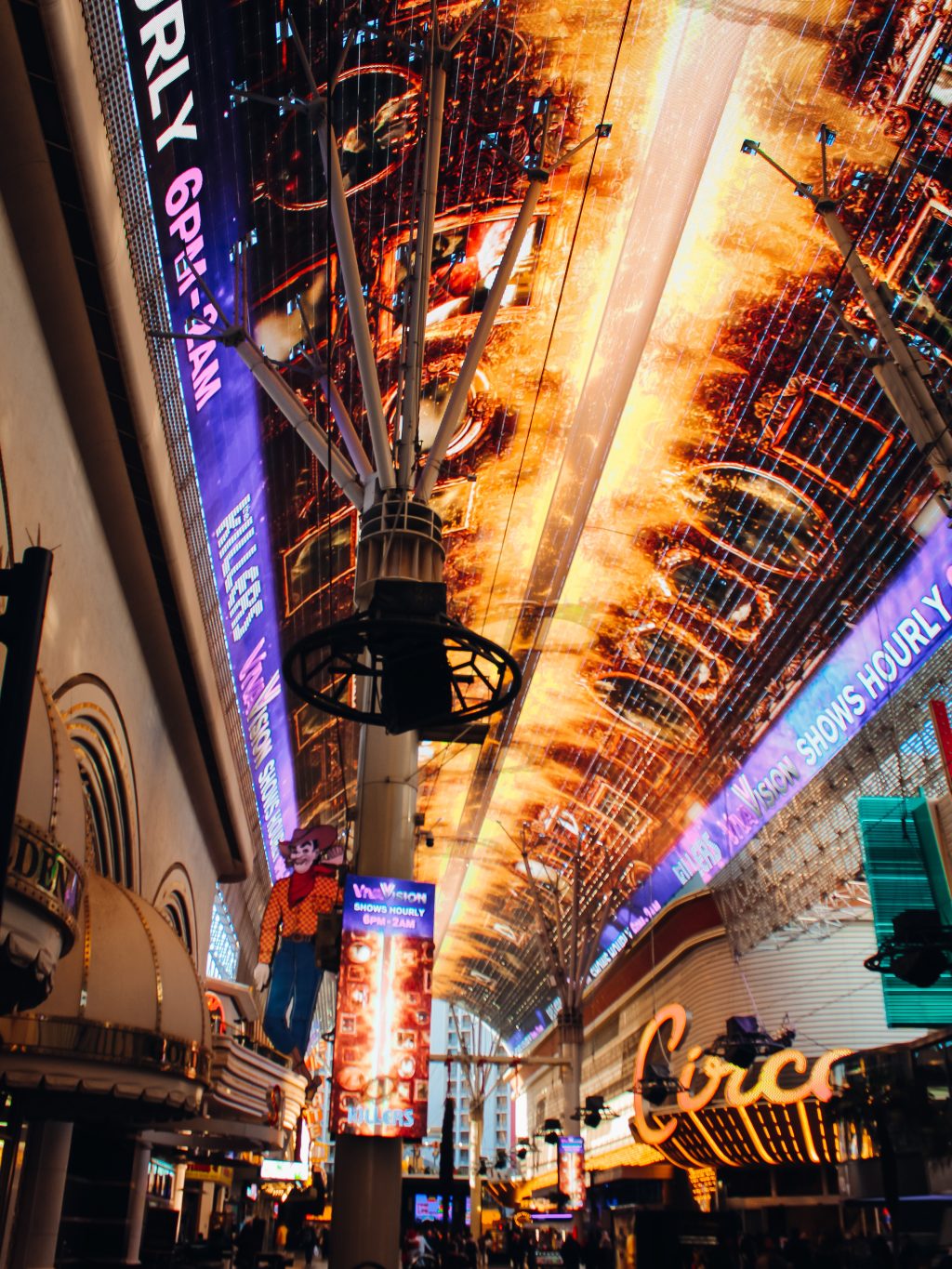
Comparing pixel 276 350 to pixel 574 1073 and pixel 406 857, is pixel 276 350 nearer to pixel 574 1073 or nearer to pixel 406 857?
pixel 406 857

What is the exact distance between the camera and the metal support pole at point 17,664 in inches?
95.7

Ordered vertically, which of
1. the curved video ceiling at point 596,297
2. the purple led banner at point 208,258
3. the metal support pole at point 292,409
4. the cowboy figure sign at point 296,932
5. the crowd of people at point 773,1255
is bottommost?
the crowd of people at point 773,1255

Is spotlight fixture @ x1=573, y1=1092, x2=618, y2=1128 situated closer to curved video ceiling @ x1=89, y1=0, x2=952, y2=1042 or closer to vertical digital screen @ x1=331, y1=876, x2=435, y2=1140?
curved video ceiling @ x1=89, y1=0, x2=952, y2=1042

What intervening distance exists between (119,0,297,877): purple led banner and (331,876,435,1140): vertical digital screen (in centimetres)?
561

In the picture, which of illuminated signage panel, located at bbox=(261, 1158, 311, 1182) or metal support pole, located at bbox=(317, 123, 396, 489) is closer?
metal support pole, located at bbox=(317, 123, 396, 489)

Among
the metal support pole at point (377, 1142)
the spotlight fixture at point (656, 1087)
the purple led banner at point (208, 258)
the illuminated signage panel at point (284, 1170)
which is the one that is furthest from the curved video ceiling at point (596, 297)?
the illuminated signage panel at point (284, 1170)

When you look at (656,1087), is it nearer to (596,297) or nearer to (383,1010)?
(383,1010)

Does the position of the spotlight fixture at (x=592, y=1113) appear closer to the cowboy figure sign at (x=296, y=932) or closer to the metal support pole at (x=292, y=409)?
the cowboy figure sign at (x=296, y=932)

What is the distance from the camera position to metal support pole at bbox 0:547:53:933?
7.98 ft

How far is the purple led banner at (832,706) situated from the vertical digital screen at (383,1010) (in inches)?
446

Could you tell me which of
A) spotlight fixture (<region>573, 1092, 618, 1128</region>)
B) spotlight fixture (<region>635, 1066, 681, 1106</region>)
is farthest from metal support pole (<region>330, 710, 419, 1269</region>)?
spotlight fixture (<region>573, 1092, 618, 1128</region>)

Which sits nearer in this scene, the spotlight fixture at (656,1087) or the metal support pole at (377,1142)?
the metal support pole at (377,1142)

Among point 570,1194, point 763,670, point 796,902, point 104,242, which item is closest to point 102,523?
point 104,242

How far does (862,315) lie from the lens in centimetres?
1659
